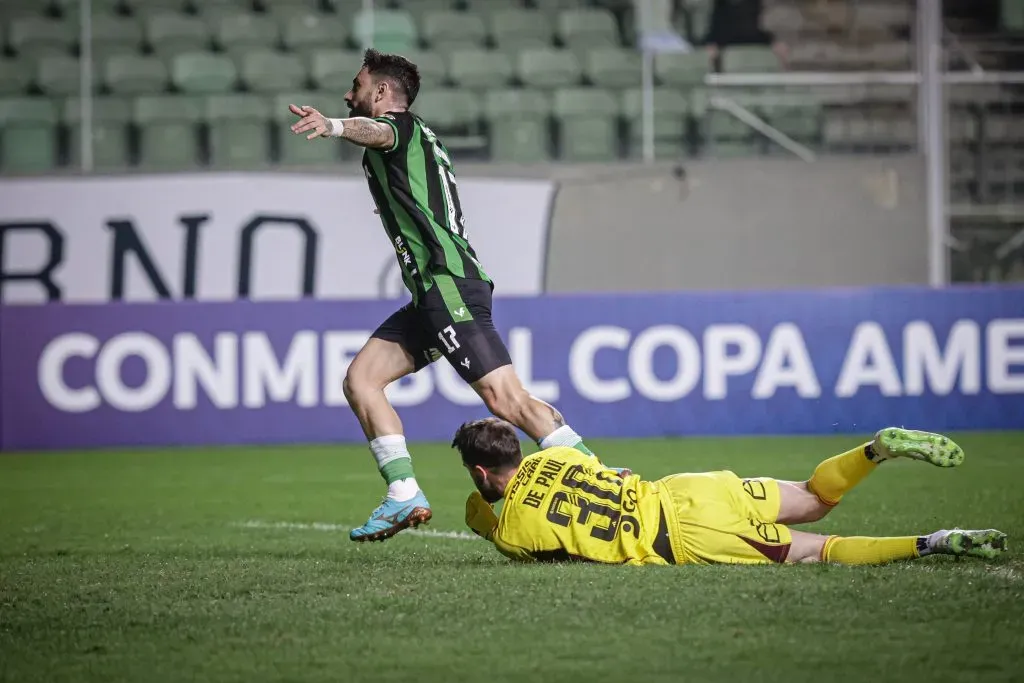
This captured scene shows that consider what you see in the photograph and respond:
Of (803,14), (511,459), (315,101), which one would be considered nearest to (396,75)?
(511,459)

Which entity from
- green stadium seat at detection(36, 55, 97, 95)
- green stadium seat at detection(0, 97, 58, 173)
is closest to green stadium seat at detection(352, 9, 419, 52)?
green stadium seat at detection(36, 55, 97, 95)

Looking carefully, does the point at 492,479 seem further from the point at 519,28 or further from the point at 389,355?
the point at 519,28

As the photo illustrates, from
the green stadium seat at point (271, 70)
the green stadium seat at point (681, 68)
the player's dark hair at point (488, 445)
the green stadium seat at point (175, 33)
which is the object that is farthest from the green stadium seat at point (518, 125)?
the player's dark hair at point (488, 445)

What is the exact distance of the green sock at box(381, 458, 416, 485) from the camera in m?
6.16

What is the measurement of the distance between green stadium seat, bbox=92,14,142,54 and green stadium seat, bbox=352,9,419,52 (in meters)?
2.41

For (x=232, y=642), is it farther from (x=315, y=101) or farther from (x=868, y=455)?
(x=315, y=101)

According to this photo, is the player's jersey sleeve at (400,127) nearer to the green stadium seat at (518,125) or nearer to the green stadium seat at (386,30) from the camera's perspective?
the green stadium seat at (518,125)

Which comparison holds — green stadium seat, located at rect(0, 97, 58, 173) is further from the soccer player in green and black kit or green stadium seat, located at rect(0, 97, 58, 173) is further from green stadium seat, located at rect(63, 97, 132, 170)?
the soccer player in green and black kit

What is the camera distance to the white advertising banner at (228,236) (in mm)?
15211

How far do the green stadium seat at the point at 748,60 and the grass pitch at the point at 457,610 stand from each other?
888 cm

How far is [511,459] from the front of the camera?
548 cm

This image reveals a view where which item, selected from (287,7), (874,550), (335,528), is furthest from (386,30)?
(874,550)

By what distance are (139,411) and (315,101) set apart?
4421 mm

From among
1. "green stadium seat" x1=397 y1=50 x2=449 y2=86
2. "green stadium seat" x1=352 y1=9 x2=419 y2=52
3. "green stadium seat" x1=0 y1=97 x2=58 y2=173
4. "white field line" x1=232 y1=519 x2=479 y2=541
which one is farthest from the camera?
"green stadium seat" x1=352 y1=9 x2=419 y2=52
